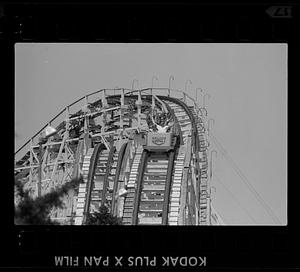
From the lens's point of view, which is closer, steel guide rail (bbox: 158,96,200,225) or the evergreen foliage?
the evergreen foliage

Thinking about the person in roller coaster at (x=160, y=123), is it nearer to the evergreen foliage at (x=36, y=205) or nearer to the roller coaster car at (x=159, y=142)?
the roller coaster car at (x=159, y=142)

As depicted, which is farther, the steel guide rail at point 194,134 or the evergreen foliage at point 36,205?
the steel guide rail at point 194,134

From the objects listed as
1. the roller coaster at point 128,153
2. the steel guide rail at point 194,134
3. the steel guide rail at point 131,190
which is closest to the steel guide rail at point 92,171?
the roller coaster at point 128,153

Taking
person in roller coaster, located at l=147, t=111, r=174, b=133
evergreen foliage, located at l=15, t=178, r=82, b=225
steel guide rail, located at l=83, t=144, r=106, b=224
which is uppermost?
person in roller coaster, located at l=147, t=111, r=174, b=133

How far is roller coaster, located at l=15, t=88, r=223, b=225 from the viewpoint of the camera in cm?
730

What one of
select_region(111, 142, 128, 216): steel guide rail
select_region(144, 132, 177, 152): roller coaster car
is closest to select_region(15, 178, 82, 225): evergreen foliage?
select_region(111, 142, 128, 216): steel guide rail

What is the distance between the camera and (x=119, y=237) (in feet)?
23.7

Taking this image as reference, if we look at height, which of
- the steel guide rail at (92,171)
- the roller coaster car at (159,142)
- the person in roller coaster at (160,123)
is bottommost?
the steel guide rail at (92,171)

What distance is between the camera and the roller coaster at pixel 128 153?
24.0ft

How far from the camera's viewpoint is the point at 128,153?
7.32 meters

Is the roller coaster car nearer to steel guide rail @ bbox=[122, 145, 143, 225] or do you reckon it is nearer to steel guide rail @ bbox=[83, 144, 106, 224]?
steel guide rail @ bbox=[122, 145, 143, 225]
